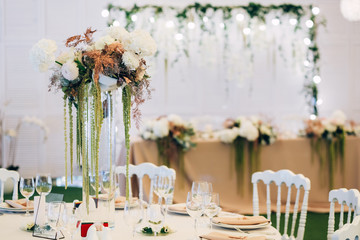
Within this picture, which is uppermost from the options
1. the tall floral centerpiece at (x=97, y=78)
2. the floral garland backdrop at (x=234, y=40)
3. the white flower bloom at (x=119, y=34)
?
the floral garland backdrop at (x=234, y=40)

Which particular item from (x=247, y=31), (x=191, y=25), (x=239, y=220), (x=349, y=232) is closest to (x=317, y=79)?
(x=247, y=31)

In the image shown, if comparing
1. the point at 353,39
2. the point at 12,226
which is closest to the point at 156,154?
the point at 12,226

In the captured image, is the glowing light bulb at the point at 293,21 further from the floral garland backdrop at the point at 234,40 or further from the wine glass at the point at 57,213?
the wine glass at the point at 57,213

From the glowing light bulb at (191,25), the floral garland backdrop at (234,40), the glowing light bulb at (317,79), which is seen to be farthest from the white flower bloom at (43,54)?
the glowing light bulb at (317,79)

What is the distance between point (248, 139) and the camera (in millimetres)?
5199

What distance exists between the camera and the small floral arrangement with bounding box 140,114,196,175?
202 inches

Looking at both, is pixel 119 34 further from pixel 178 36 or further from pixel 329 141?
pixel 178 36

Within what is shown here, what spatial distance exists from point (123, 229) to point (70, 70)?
0.72 meters

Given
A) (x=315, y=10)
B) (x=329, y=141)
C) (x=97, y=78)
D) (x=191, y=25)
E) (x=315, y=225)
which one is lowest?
(x=315, y=225)

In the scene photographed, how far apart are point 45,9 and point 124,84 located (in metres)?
5.88

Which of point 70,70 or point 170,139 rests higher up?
point 70,70

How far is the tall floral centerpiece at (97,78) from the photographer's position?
209 centimetres

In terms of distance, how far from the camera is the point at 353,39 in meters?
8.34

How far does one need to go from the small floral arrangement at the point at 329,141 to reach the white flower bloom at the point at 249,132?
0.62m
